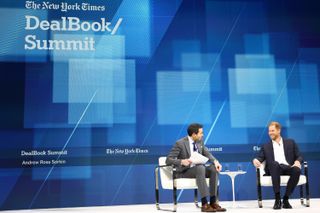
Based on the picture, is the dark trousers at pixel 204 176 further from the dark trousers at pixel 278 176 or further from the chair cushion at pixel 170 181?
the dark trousers at pixel 278 176

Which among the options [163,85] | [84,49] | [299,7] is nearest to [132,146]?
[163,85]

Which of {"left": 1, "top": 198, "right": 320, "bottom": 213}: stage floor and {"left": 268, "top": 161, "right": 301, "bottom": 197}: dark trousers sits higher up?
{"left": 268, "top": 161, "right": 301, "bottom": 197}: dark trousers

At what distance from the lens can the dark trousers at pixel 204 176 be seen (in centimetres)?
518

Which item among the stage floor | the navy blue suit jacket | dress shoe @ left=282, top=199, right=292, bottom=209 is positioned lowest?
the stage floor

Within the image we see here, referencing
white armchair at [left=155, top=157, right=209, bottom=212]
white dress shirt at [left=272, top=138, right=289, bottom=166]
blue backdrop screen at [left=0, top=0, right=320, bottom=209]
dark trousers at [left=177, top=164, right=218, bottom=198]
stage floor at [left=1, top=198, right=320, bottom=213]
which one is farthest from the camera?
blue backdrop screen at [left=0, top=0, right=320, bottom=209]

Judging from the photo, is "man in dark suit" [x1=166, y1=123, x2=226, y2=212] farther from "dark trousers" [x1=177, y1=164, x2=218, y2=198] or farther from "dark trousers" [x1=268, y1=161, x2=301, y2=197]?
"dark trousers" [x1=268, y1=161, x2=301, y2=197]

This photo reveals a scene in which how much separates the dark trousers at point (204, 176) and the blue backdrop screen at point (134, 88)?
1.27 meters

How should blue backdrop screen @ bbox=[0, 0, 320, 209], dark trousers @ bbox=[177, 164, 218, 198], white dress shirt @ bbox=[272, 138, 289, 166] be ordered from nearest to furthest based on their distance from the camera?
1. dark trousers @ bbox=[177, 164, 218, 198]
2. white dress shirt @ bbox=[272, 138, 289, 166]
3. blue backdrop screen @ bbox=[0, 0, 320, 209]

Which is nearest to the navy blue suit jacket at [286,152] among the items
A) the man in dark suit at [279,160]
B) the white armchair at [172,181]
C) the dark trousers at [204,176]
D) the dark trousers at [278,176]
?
the man in dark suit at [279,160]

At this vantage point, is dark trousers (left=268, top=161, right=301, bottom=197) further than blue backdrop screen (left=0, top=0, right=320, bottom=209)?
No

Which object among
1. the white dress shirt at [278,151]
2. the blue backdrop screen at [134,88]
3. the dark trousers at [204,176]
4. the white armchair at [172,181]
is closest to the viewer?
the dark trousers at [204,176]

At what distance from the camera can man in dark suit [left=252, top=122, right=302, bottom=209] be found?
539 cm

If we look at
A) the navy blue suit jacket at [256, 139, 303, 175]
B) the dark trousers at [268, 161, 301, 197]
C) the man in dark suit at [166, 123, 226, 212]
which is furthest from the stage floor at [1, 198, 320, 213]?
the navy blue suit jacket at [256, 139, 303, 175]

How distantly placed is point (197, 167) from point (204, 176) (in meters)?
0.13
